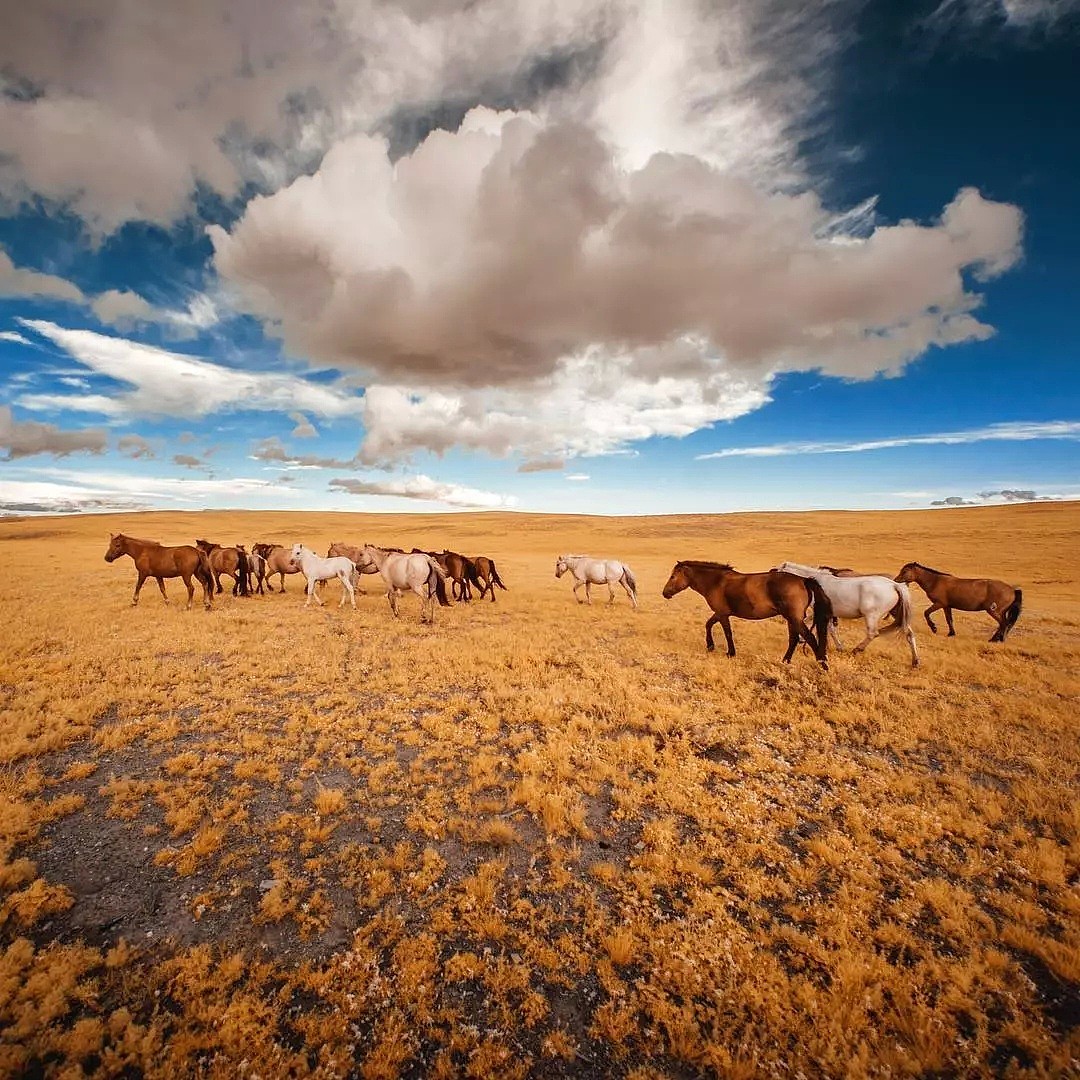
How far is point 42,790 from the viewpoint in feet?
21.7

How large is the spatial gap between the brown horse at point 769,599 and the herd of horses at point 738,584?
2cm

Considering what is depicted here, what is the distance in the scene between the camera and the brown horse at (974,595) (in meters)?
14.2

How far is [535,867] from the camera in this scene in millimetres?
5543

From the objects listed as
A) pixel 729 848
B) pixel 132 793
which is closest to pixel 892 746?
pixel 729 848

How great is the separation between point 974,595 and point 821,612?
22.9 feet

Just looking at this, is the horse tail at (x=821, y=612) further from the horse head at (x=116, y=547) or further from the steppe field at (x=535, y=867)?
the horse head at (x=116, y=547)

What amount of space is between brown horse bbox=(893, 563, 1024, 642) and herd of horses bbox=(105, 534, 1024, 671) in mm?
24

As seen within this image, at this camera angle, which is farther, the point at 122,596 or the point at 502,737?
the point at 122,596

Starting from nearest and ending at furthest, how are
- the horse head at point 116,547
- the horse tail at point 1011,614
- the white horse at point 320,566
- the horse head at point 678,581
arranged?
the horse head at point 678,581 → the horse tail at point 1011,614 → the horse head at point 116,547 → the white horse at point 320,566

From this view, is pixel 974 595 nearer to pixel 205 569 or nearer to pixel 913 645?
pixel 913 645

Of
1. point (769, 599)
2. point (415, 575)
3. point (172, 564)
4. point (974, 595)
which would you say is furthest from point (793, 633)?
point (172, 564)

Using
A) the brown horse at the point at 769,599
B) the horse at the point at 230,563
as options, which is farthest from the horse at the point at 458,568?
the brown horse at the point at 769,599

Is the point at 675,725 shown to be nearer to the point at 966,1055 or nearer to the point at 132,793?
the point at 966,1055

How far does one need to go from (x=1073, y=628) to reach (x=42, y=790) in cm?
2689
